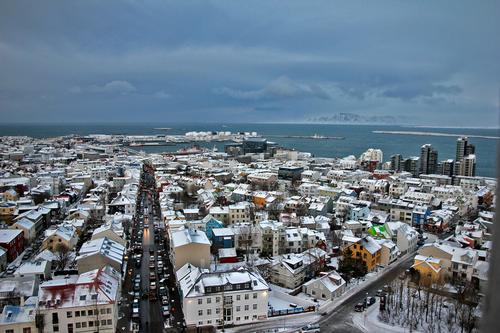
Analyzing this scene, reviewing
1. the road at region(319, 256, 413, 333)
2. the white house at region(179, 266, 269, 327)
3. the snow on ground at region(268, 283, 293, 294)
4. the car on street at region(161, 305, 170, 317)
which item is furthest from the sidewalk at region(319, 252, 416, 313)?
the car on street at region(161, 305, 170, 317)

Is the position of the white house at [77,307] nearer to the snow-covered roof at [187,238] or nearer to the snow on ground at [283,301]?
the snow-covered roof at [187,238]

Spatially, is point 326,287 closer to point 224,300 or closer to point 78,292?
point 224,300

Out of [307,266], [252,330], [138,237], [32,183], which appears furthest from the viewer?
[32,183]

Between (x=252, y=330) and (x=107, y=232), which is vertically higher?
(x=107, y=232)

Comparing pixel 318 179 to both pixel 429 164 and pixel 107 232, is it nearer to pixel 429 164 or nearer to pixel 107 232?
pixel 429 164

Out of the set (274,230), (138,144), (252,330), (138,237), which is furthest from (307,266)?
(138,144)

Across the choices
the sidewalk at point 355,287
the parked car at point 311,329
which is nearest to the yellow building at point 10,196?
the sidewalk at point 355,287

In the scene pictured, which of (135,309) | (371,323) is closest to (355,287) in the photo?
(371,323)

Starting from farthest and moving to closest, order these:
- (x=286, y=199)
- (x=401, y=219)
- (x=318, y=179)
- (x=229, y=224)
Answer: (x=318, y=179) → (x=286, y=199) → (x=401, y=219) → (x=229, y=224)
